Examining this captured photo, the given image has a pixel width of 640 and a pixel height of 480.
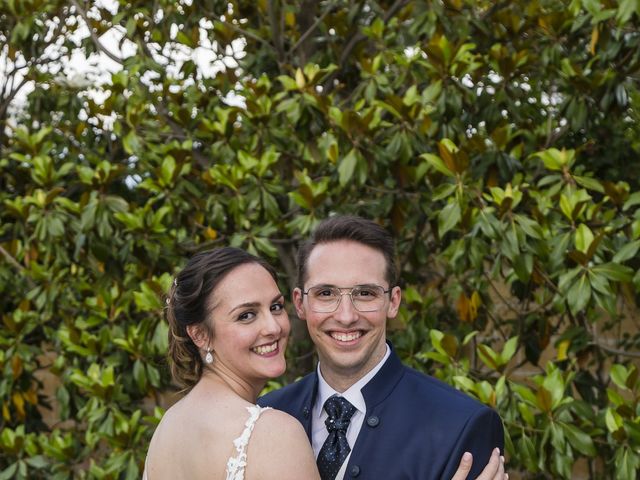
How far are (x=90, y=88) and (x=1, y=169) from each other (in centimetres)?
77

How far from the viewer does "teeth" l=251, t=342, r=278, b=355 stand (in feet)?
9.21

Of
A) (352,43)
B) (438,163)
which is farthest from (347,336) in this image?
(352,43)

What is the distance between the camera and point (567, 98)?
502cm

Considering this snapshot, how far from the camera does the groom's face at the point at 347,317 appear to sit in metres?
2.93

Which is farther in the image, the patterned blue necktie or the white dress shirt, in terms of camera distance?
the white dress shirt

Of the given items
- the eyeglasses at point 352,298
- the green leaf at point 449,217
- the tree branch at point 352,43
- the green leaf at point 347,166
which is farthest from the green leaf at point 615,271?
the tree branch at point 352,43

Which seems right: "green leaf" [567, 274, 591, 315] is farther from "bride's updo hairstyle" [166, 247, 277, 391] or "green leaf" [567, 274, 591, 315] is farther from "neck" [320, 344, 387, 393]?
"bride's updo hairstyle" [166, 247, 277, 391]

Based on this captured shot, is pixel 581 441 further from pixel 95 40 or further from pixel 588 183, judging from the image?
pixel 95 40

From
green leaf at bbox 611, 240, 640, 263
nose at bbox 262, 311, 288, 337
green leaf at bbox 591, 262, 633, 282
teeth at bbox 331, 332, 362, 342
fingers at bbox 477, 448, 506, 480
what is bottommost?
fingers at bbox 477, 448, 506, 480

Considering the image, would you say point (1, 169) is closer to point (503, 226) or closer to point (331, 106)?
point (331, 106)

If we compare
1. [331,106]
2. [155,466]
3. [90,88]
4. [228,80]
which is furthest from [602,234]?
[90,88]

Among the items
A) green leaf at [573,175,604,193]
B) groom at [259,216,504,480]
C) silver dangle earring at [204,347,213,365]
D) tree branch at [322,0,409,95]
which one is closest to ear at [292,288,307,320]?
groom at [259,216,504,480]

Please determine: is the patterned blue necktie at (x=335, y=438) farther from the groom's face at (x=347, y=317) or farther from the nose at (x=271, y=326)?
the nose at (x=271, y=326)

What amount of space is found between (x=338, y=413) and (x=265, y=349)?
1.05 feet
